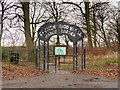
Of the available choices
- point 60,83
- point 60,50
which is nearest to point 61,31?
point 60,50

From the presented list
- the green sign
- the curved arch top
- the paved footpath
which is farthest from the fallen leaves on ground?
the curved arch top

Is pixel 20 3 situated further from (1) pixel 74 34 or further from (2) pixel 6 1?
(1) pixel 74 34

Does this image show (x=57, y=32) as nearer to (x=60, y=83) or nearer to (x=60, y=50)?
(x=60, y=50)

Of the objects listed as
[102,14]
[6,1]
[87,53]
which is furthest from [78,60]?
[102,14]

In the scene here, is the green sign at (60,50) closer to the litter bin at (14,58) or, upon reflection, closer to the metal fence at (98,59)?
the metal fence at (98,59)

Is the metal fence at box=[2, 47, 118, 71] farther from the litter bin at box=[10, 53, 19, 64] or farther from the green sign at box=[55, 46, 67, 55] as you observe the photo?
the litter bin at box=[10, 53, 19, 64]

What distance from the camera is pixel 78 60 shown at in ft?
64.7

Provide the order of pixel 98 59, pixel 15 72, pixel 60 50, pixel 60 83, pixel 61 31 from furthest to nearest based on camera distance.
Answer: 1. pixel 98 59
2. pixel 61 31
3. pixel 60 50
4. pixel 15 72
5. pixel 60 83

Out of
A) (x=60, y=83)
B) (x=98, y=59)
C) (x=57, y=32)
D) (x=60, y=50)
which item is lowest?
(x=60, y=83)

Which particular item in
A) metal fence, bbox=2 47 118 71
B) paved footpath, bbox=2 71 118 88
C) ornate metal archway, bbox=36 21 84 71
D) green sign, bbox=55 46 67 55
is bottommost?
paved footpath, bbox=2 71 118 88

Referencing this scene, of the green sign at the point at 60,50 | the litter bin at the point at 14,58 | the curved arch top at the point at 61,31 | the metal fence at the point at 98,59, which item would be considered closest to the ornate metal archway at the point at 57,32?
the curved arch top at the point at 61,31

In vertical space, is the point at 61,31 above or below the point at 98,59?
above

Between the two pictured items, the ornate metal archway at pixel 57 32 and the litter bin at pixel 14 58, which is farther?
the litter bin at pixel 14 58

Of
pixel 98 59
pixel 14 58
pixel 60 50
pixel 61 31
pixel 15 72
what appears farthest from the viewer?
pixel 14 58
